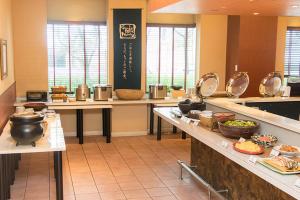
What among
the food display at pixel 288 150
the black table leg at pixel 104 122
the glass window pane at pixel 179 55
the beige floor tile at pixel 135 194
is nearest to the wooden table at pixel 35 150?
the beige floor tile at pixel 135 194

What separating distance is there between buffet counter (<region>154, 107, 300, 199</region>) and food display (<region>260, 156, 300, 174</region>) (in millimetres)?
39

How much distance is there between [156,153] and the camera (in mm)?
6043

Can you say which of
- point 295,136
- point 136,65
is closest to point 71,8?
point 136,65

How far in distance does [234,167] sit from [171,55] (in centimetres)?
404

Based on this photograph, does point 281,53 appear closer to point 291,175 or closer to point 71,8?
point 71,8

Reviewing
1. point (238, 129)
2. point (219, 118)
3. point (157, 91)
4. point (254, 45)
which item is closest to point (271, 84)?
point (219, 118)

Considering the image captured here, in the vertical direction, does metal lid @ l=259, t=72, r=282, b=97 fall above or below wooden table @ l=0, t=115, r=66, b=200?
above

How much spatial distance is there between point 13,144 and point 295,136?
2575 millimetres

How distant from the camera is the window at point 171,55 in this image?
7.42 meters

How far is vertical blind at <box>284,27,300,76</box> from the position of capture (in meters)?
7.93

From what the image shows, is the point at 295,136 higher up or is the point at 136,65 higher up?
the point at 136,65

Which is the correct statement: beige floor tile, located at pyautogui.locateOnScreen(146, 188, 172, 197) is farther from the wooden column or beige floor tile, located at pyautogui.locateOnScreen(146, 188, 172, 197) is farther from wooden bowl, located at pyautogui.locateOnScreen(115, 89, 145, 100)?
the wooden column

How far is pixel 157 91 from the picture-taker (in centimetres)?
697

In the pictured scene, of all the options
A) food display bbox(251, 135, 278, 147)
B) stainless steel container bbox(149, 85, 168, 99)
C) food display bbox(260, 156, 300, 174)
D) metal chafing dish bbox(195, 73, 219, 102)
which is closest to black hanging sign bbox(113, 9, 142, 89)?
stainless steel container bbox(149, 85, 168, 99)
